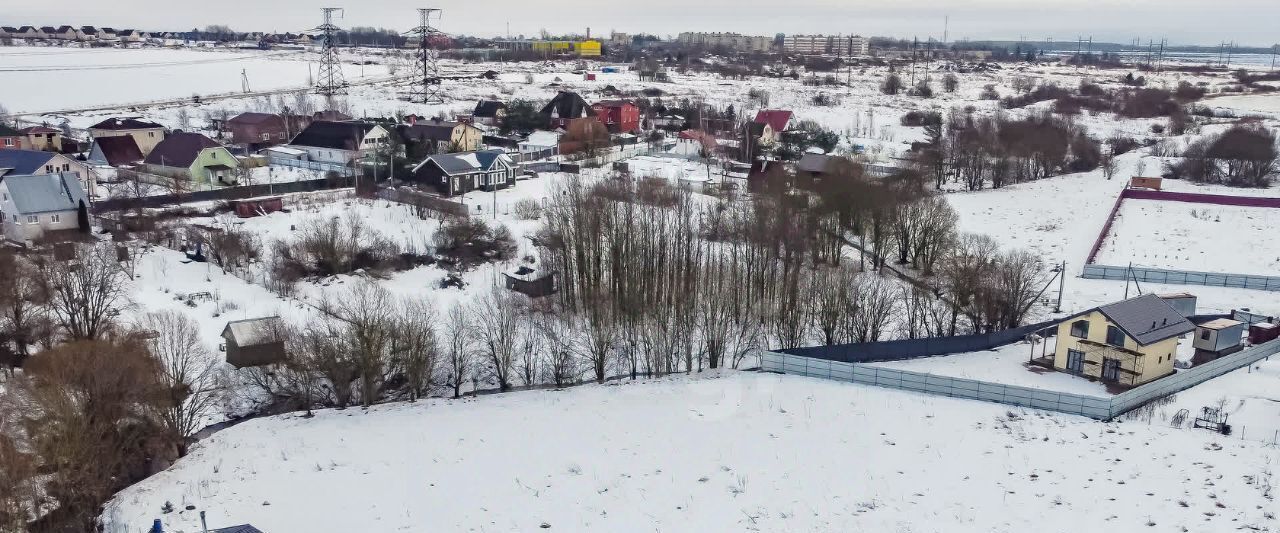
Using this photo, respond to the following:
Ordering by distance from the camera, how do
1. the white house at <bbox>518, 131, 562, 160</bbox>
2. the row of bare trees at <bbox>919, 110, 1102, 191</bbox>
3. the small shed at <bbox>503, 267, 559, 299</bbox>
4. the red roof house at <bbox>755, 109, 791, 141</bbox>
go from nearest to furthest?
the small shed at <bbox>503, 267, 559, 299</bbox> < the row of bare trees at <bbox>919, 110, 1102, 191</bbox> < the white house at <bbox>518, 131, 562, 160</bbox> < the red roof house at <bbox>755, 109, 791, 141</bbox>

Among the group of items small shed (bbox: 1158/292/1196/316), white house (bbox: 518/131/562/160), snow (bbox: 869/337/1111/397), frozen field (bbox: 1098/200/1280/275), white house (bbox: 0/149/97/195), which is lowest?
snow (bbox: 869/337/1111/397)

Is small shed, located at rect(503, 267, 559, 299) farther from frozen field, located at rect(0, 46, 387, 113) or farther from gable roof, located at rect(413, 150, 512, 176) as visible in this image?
frozen field, located at rect(0, 46, 387, 113)

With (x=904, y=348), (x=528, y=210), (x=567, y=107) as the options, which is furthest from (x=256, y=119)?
(x=904, y=348)

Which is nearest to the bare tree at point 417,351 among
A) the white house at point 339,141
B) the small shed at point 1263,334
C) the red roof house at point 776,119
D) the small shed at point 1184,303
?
the small shed at point 1184,303

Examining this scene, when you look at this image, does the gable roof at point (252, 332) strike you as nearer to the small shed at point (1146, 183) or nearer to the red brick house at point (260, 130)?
the red brick house at point (260, 130)

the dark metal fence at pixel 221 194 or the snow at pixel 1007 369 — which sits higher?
the dark metal fence at pixel 221 194

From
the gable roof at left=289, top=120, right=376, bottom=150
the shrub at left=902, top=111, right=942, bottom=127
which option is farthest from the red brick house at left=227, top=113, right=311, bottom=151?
the shrub at left=902, top=111, right=942, bottom=127
